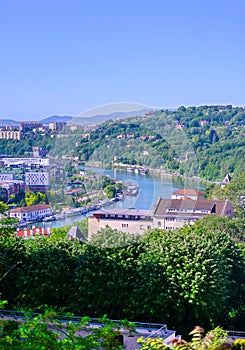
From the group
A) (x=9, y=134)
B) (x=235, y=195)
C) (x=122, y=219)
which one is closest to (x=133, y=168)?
(x=122, y=219)

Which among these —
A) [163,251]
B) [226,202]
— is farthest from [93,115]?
[226,202]

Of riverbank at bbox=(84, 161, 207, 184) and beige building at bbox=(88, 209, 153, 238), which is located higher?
riverbank at bbox=(84, 161, 207, 184)

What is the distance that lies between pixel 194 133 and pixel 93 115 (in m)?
53.3

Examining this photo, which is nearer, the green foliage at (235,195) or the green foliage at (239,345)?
the green foliage at (239,345)

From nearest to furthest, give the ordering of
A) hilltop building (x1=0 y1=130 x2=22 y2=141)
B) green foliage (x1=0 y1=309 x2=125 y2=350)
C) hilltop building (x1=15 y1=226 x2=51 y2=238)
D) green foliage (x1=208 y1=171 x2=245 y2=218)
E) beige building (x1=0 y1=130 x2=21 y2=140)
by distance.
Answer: green foliage (x1=0 y1=309 x2=125 y2=350)
hilltop building (x1=15 y1=226 x2=51 y2=238)
green foliage (x1=208 y1=171 x2=245 y2=218)
hilltop building (x1=0 y1=130 x2=22 y2=141)
beige building (x1=0 y1=130 x2=21 y2=140)

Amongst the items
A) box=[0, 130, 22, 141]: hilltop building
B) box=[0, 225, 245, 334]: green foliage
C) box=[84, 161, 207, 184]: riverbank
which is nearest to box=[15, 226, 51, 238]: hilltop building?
box=[0, 225, 245, 334]: green foliage

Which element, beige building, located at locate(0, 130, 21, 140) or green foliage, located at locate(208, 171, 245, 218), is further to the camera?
beige building, located at locate(0, 130, 21, 140)

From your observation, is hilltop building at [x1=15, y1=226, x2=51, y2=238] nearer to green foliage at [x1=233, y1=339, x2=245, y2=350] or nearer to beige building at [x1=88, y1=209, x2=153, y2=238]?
green foliage at [x1=233, y1=339, x2=245, y2=350]

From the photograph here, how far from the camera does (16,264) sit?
10164 mm

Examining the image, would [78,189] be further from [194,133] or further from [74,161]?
[194,133]

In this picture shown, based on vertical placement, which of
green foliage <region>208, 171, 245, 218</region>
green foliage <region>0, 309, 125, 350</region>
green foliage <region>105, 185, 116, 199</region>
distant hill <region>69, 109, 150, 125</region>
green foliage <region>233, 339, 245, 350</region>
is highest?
distant hill <region>69, 109, 150, 125</region>

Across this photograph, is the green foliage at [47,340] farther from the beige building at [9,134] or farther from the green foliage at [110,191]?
the beige building at [9,134]

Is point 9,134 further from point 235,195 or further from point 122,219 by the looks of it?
point 122,219

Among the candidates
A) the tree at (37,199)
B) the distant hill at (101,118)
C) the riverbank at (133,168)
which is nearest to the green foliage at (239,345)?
the riverbank at (133,168)
